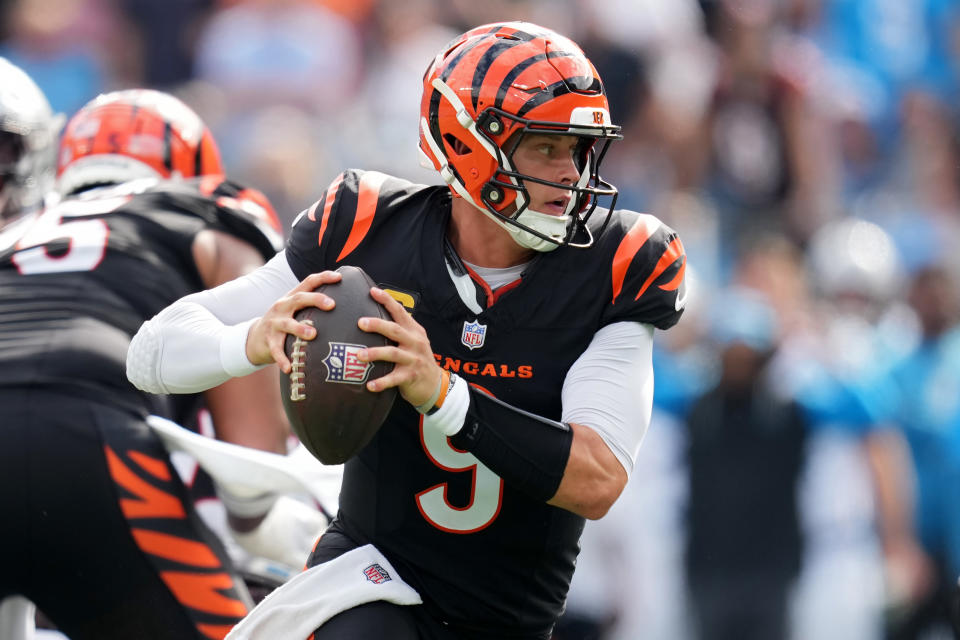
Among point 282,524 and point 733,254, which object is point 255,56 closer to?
point 733,254

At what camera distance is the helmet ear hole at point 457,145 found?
2.82 meters

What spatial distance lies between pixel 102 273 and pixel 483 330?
1.42 metres

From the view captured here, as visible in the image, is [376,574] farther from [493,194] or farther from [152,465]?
[152,465]

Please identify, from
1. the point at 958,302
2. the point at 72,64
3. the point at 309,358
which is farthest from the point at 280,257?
the point at 72,64

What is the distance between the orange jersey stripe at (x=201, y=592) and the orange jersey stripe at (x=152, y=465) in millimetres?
264

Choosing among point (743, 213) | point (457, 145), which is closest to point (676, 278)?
point (457, 145)

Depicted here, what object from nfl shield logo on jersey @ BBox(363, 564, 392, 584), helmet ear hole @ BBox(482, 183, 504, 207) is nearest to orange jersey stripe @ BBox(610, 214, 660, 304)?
helmet ear hole @ BBox(482, 183, 504, 207)

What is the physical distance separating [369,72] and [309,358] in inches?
230

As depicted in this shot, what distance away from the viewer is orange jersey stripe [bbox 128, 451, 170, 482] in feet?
11.1

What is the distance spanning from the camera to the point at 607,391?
101 inches

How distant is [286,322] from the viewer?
7.76 ft

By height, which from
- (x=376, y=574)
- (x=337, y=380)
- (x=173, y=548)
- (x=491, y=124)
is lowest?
(x=173, y=548)

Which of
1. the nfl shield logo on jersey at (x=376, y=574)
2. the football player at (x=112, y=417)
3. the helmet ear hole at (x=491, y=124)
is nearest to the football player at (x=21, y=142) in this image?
the football player at (x=112, y=417)

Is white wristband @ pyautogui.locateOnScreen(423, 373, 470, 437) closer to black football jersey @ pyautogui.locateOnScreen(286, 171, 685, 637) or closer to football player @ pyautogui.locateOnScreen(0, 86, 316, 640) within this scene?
black football jersey @ pyautogui.locateOnScreen(286, 171, 685, 637)
